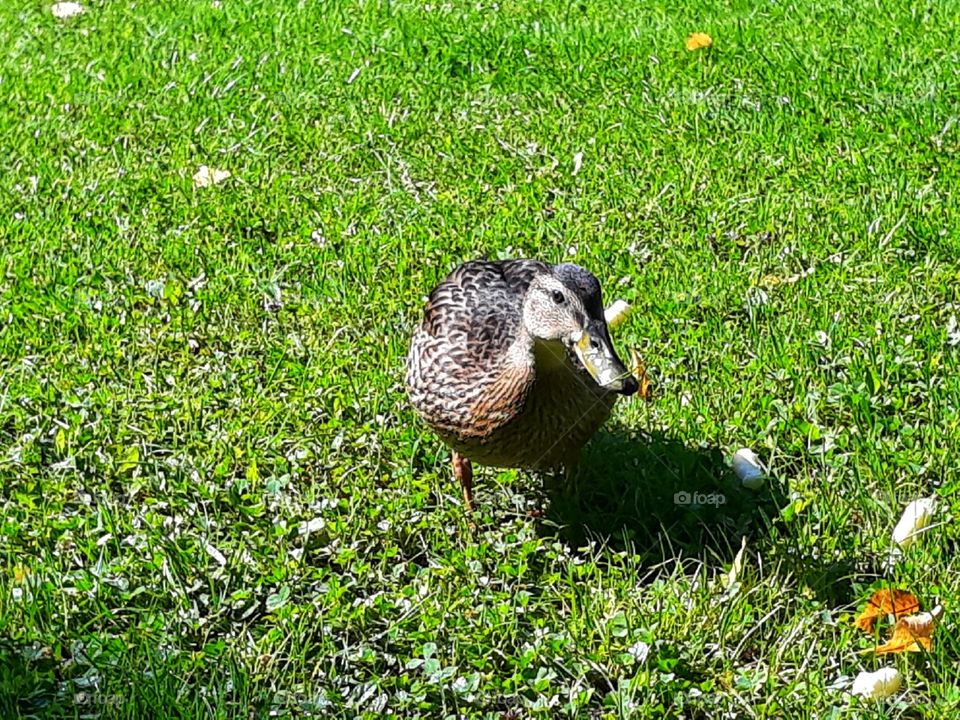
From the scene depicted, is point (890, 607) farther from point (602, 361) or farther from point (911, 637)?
point (602, 361)

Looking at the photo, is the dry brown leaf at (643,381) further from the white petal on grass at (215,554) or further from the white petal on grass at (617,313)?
the white petal on grass at (215,554)

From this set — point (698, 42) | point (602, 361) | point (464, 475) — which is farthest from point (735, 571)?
point (698, 42)

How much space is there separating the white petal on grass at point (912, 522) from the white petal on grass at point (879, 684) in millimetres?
492

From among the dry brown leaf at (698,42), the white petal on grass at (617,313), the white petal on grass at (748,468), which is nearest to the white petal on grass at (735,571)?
the white petal on grass at (748,468)

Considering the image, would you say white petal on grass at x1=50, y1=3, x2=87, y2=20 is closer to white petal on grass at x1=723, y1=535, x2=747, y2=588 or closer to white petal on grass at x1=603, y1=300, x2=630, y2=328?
white petal on grass at x1=603, y1=300, x2=630, y2=328

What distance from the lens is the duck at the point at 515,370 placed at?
3422 mm

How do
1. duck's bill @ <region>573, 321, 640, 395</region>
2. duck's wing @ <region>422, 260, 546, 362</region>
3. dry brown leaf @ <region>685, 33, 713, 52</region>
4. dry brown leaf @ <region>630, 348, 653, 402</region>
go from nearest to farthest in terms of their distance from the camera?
duck's bill @ <region>573, 321, 640, 395</region> < duck's wing @ <region>422, 260, 546, 362</region> < dry brown leaf @ <region>630, 348, 653, 402</region> < dry brown leaf @ <region>685, 33, 713, 52</region>

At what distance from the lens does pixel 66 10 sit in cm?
738

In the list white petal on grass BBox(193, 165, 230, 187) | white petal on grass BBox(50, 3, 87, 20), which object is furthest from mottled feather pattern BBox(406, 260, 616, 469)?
white petal on grass BBox(50, 3, 87, 20)

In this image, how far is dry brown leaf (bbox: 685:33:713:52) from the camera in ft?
21.2

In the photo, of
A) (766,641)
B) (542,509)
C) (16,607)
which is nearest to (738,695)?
(766,641)

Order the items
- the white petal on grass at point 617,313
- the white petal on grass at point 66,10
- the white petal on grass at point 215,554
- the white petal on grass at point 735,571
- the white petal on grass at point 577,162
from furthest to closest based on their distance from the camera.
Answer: the white petal on grass at point 66,10, the white petal on grass at point 577,162, the white petal on grass at point 617,313, the white petal on grass at point 215,554, the white petal on grass at point 735,571

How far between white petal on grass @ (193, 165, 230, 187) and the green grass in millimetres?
56

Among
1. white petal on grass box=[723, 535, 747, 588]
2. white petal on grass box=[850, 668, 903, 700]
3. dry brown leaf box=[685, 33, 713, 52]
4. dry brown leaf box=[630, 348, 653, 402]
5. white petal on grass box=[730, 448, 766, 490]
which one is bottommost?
white petal on grass box=[850, 668, 903, 700]
